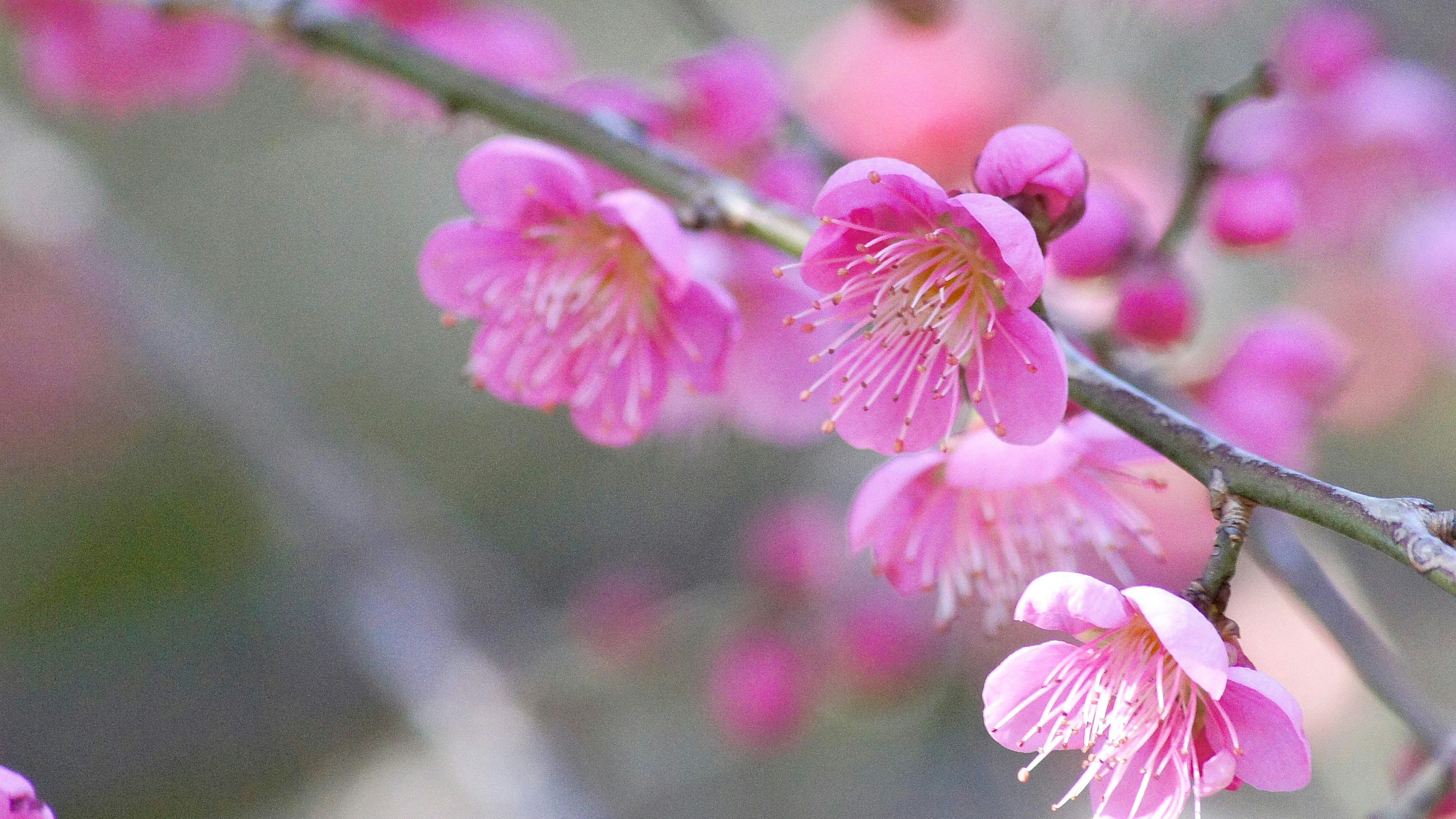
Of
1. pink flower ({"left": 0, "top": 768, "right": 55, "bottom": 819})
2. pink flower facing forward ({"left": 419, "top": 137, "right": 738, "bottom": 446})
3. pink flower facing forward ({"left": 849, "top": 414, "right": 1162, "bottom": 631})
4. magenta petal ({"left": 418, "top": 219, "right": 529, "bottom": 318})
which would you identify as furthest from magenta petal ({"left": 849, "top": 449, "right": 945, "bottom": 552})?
pink flower ({"left": 0, "top": 768, "right": 55, "bottom": 819})

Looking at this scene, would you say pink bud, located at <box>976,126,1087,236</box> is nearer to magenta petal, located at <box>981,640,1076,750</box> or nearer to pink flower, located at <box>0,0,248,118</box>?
magenta petal, located at <box>981,640,1076,750</box>

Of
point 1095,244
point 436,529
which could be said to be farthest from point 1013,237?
point 436,529

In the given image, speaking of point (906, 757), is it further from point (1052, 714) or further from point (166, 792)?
point (1052, 714)

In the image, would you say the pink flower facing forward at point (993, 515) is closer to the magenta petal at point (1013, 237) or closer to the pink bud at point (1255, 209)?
the magenta petal at point (1013, 237)

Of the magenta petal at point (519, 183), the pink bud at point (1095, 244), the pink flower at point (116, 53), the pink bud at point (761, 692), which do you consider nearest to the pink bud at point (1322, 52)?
the pink bud at point (1095, 244)

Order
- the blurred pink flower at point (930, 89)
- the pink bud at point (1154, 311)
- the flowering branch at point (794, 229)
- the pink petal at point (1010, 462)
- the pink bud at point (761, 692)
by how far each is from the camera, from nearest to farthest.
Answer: the flowering branch at point (794, 229), the pink petal at point (1010, 462), the pink bud at point (1154, 311), the pink bud at point (761, 692), the blurred pink flower at point (930, 89)

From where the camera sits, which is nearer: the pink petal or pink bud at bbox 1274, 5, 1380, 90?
the pink petal
